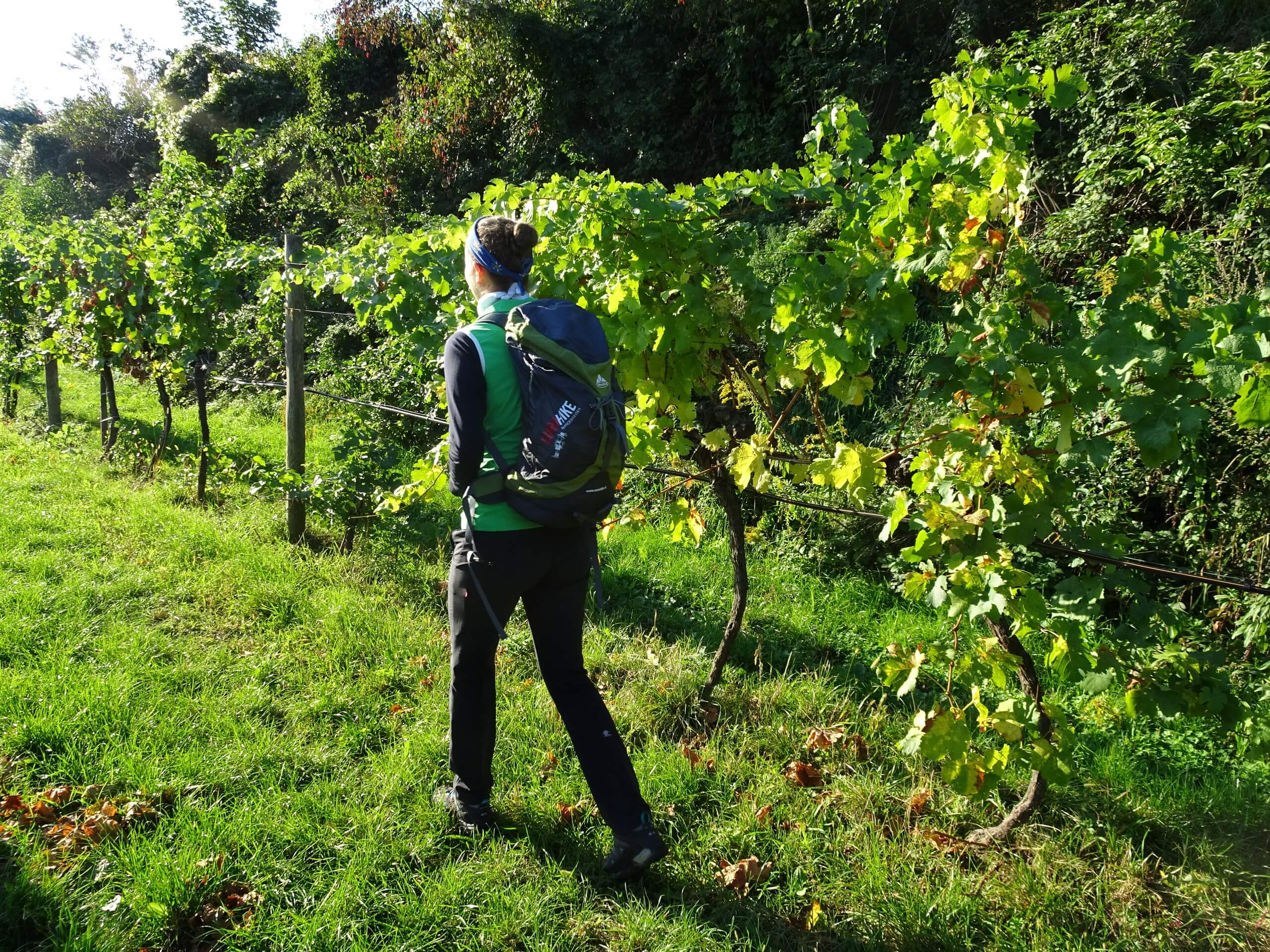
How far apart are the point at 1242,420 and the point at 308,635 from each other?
385 centimetres

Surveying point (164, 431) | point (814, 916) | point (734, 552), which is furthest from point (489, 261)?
point (164, 431)

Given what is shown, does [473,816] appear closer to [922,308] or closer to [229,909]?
[229,909]

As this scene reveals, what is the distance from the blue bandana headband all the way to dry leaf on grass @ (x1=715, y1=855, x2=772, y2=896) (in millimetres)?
1944

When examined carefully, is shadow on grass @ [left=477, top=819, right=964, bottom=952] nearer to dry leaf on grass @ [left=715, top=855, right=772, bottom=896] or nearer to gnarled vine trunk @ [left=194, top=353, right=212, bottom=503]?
dry leaf on grass @ [left=715, top=855, right=772, bottom=896]

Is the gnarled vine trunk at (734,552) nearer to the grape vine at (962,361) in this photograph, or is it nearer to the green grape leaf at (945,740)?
the grape vine at (962,361)

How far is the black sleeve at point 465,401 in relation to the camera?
2.27 meters

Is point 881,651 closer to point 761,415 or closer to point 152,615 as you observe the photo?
point 761,415

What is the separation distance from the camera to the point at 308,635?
13.1 feet

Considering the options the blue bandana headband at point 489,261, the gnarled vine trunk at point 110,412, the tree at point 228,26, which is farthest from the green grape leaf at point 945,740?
the tree at point 228,26

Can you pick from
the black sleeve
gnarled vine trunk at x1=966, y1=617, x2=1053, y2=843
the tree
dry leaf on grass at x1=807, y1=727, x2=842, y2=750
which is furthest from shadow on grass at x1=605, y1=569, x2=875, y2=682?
the tree

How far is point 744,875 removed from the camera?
2477 millimetres

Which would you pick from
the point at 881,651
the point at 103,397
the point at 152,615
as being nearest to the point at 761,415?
the point at 881,651

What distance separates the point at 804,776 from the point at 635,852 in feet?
2.55

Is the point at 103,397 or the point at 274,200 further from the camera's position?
the point at 274,200
